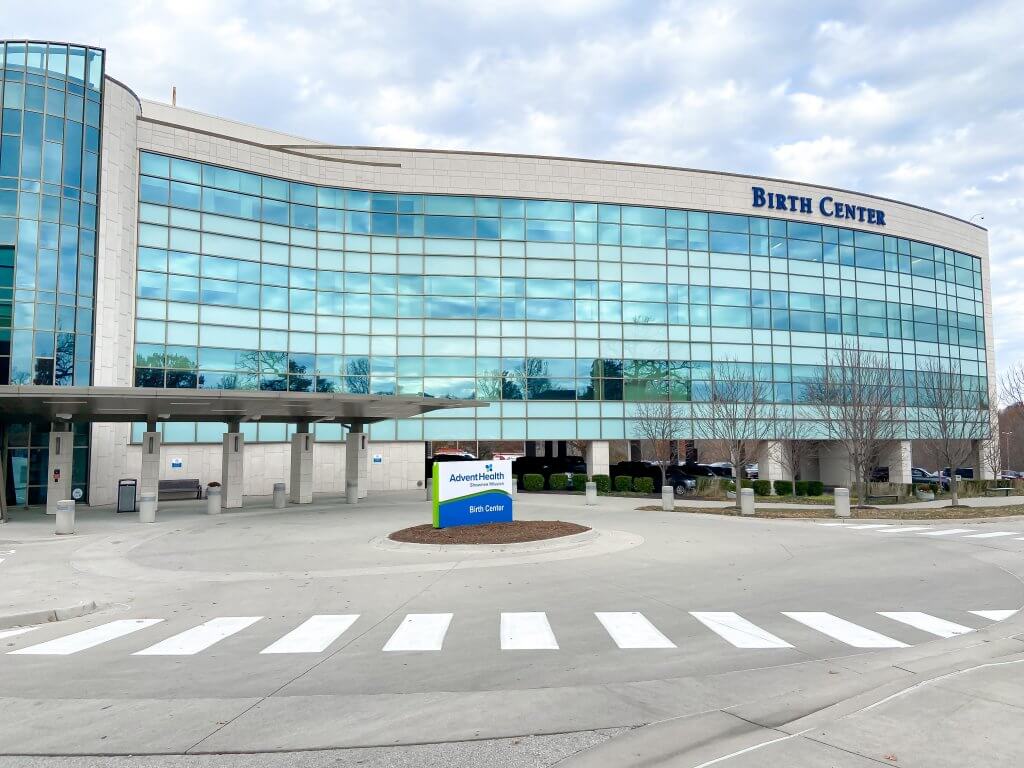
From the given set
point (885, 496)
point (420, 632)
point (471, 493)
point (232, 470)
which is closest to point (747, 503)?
point (885, 496)

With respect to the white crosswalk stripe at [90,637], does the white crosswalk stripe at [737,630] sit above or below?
above

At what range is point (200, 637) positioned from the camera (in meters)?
9.06

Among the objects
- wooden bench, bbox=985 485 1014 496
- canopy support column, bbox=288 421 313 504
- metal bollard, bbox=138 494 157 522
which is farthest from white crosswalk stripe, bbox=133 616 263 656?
wooden bench, bbox=985 485 1014 496

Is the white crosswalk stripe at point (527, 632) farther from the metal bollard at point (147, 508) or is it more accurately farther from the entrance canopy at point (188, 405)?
the metal bollard at point (147, 508)

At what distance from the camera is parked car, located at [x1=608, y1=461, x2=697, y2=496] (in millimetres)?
36688

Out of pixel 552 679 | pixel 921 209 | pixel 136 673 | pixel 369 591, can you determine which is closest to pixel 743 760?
pixel 552 679

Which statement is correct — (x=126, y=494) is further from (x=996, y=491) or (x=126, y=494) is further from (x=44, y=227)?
(x=996, y=491)

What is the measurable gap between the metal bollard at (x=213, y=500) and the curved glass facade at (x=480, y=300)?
922 cm

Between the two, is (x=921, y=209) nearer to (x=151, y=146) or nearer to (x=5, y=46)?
(x=151, y=146)

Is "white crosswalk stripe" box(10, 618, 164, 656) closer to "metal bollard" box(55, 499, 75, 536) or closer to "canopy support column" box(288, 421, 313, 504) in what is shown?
"metal bollard" box(55, 499, 75, 536)

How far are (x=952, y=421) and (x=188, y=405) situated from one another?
30.1 metres

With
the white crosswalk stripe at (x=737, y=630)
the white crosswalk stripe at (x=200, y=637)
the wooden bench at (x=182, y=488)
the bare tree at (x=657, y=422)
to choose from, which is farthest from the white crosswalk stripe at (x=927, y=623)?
the wooden bench at (x=182, y=488)

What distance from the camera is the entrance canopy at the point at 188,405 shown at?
20.8 m

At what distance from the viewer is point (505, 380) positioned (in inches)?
1540
